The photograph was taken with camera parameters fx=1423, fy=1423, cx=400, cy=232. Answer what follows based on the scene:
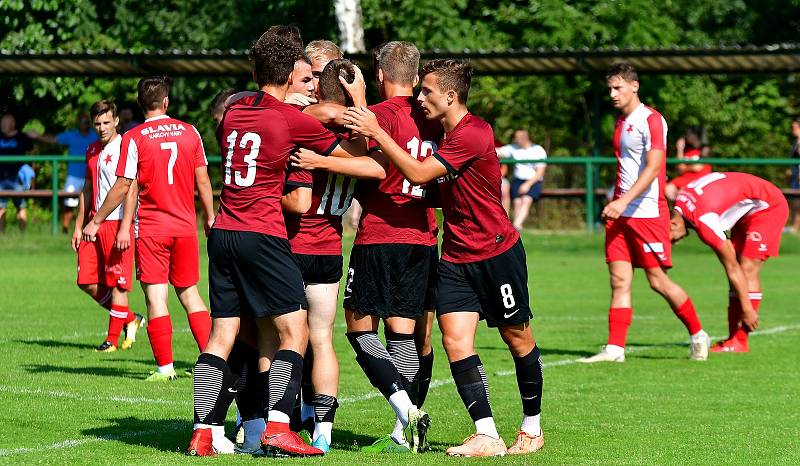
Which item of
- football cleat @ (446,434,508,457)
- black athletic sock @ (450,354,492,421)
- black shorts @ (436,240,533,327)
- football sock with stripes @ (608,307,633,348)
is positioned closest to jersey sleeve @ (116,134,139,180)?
black shorts @ (436,240,533,327)

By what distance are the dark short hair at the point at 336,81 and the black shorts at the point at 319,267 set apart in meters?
0.82

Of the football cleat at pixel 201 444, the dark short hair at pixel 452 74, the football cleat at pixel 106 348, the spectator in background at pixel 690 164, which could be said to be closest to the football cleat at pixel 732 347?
the football cleat at pixel 106 348

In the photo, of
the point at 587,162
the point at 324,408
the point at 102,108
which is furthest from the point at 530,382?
the point at 587,162

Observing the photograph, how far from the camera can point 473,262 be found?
294 inches

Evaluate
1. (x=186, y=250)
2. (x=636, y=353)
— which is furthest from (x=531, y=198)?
(x=186, y=250)

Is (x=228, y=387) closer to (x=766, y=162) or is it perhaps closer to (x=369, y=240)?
(x=369, y=240)

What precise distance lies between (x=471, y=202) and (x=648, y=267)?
4.66 metres

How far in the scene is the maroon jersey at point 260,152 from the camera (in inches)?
277

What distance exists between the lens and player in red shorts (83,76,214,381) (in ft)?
33.4

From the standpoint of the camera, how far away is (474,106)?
105 feet

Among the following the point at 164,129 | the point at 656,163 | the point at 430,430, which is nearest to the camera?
the point at 430,430

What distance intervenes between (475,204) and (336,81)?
0.97 meters

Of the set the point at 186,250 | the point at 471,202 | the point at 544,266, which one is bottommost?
the point at 544,266

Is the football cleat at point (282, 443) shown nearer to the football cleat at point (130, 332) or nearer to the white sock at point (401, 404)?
the white sock at point (401, 404)
